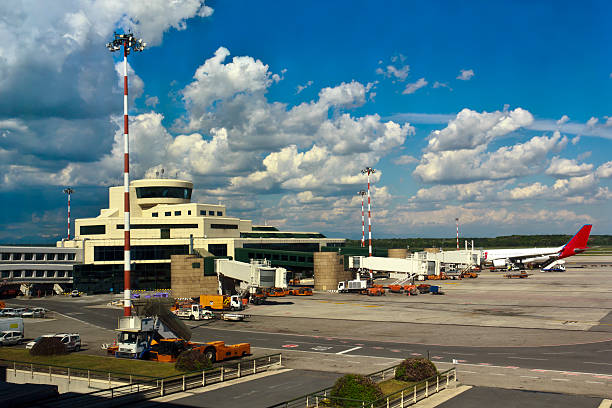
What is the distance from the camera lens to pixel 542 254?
17762cm

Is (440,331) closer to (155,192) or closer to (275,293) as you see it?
(275,293)

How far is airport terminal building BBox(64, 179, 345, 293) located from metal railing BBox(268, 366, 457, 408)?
271 ft

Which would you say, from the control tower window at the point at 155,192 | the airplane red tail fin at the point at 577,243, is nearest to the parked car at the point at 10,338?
the control tower window at the point at 155,192

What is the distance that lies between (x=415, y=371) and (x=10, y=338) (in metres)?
45.6

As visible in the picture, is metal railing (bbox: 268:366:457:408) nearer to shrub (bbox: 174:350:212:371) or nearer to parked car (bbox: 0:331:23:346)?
shrub (bbox: 174:350:212:371)

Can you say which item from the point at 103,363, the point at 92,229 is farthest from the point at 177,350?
the point at 92,229

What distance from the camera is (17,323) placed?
57688 millimetres

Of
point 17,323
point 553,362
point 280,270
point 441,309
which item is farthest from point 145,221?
point 553,362

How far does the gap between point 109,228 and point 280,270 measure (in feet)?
181

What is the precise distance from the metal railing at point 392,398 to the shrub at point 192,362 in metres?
9.75

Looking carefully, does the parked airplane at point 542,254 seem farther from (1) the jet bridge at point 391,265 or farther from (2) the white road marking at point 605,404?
(2) the white road marking at point 605,404

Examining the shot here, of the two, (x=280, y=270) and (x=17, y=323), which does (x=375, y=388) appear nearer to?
(x=17, y=323)

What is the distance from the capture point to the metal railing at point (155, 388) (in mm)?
28361

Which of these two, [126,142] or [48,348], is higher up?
[126,142]
